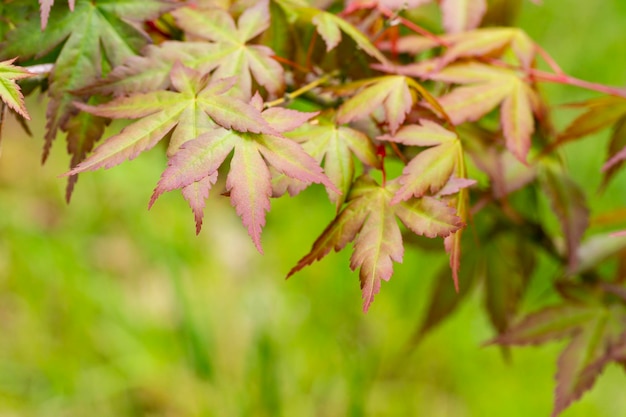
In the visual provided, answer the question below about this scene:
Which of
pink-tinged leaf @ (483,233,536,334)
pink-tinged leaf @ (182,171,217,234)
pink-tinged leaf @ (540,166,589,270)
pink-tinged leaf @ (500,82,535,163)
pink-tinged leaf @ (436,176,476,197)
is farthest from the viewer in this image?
pink-tinged leaf @ (483,233,536,334)

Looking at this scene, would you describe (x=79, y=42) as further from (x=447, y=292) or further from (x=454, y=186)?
(x=447, y=292)

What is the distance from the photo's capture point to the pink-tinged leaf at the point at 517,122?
0.82m

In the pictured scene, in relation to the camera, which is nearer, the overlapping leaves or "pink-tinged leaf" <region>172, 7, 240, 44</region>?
the overlapping leaves

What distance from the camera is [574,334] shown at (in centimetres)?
95

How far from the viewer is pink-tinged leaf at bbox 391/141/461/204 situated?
2.21ft

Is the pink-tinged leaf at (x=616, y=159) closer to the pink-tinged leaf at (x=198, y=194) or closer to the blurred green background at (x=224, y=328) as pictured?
the pink-tinged leaf at (x=198, y=194)

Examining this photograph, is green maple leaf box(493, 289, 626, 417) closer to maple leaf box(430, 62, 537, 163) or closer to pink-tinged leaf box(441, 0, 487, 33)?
maple leaf box(430, 62, 537, 163)

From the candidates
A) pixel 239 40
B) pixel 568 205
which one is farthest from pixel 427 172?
pixel 568 205

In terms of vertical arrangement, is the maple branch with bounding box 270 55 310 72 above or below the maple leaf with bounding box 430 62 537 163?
above

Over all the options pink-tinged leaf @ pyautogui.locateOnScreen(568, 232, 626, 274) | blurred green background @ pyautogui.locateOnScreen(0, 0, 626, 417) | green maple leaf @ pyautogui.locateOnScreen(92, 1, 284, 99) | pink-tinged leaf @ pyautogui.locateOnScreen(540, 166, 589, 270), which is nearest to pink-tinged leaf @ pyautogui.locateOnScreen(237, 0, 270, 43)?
green maple leaf @ pyautogui.locateOnScreen(92, 1, 284, 99)

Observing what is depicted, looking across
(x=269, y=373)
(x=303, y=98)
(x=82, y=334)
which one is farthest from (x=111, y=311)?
(x=303, y=98)

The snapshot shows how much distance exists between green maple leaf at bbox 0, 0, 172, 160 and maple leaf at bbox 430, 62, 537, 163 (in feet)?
1.12

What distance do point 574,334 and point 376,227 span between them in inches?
17.2

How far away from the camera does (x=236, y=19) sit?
818 millimetres
